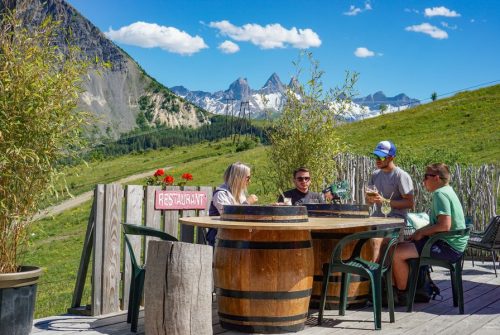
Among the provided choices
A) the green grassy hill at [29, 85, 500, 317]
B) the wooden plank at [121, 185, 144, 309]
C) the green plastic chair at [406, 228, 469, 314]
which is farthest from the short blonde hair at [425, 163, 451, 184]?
the green grassy hill at [29, 85, 500, 317]

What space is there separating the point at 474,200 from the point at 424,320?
636 cm

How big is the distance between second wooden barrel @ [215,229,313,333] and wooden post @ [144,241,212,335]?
588 mm

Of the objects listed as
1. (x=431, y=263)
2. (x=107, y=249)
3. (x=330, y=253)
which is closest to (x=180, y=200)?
(x=107, y=249)

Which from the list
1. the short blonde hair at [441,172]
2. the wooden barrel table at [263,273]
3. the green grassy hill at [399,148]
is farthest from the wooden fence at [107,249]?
the green grassy hill at [399,148]

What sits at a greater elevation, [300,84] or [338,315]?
[300,84]

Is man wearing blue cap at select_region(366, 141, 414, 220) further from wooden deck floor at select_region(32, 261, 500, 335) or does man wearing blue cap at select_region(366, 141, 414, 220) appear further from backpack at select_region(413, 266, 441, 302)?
wooden deck floor at select_region(32, 261, 500, 335)

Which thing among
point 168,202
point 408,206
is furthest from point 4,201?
point 408,206

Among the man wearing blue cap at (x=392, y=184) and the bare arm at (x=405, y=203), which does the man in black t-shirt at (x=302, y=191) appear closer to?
the man wearing blue cap at (x=392, y=184)

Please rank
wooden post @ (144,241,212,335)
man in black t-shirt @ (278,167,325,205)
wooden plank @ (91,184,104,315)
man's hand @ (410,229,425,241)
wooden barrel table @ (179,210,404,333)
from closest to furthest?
wooden post @ (144,241,212,335), wooden barrel table @ (179,210,404,333), wooden plank @ (91,184,104,315), man's hand @ (410,229,425,241), man in black t-shirt @ (278,167,325,205)

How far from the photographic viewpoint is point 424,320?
19.5 feet

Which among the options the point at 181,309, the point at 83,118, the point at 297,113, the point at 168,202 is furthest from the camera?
the point at 297,113

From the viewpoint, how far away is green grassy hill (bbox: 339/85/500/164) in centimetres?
3086

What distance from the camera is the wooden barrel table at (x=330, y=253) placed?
244 inches

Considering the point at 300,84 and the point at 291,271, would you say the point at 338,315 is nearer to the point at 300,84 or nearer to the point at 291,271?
the point at 291,271
